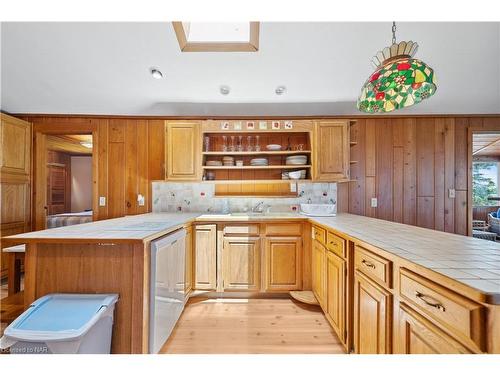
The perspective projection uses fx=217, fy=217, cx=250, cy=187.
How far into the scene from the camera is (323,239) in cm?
199

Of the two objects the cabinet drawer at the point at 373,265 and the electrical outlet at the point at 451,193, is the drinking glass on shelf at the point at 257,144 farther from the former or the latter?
the electrical outlet at the point at 451,193

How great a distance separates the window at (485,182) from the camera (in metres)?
6.46

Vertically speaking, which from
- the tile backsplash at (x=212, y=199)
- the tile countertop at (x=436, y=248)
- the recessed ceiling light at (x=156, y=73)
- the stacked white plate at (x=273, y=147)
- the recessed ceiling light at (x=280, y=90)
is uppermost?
the recessed ceiling light at (x=156, y=73)

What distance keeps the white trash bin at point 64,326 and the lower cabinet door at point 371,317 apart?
144cm

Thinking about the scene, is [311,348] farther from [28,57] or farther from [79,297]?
[28,57]

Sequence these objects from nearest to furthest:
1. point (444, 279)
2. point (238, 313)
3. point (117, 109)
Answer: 1. point (444, 279)
2. point (238, 313)
3. point (117, 109)

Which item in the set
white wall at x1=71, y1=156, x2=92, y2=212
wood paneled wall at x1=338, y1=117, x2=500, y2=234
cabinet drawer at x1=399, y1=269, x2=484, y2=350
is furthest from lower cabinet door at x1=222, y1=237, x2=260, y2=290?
white wall at x1=71, y1=156, x2=92, y2=212

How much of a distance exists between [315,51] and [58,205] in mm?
7232

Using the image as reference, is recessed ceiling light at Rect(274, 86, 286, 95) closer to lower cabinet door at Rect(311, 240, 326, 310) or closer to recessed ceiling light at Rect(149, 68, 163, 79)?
recessed ceiling light at Rect(149, 68, 163, 79)

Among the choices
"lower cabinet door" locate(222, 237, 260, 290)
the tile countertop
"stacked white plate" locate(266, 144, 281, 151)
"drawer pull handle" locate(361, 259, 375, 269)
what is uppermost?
"stacked white plate" locate(266, 144, 281, 151)

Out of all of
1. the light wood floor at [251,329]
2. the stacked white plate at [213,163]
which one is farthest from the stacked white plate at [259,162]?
the light wood floor at [251,329]

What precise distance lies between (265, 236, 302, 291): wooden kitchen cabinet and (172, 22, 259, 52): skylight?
2.05 meters

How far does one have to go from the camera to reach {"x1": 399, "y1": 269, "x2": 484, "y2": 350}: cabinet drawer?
25.7 inches
